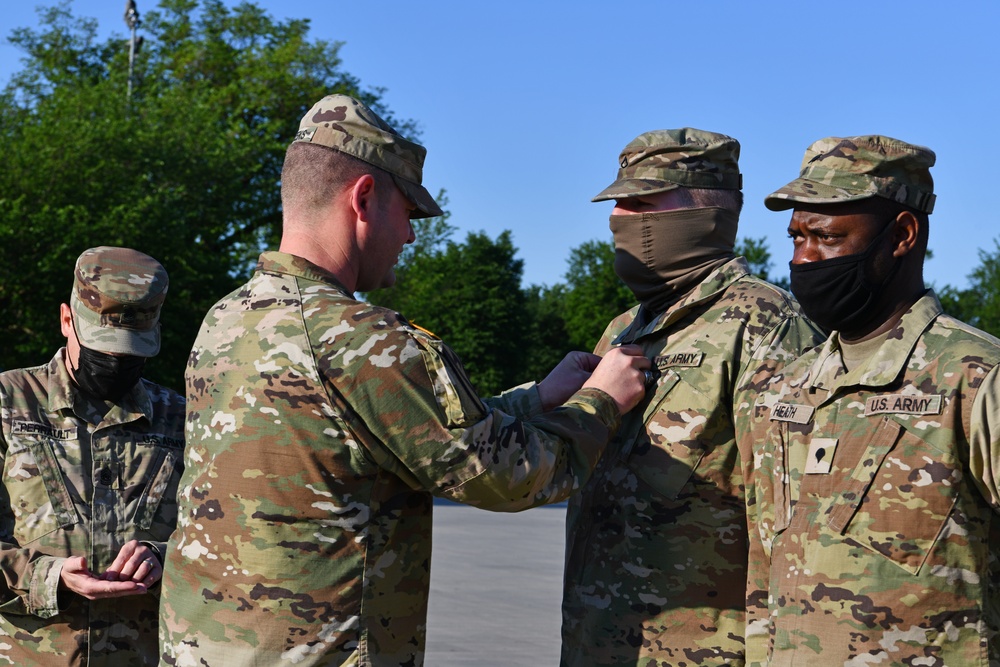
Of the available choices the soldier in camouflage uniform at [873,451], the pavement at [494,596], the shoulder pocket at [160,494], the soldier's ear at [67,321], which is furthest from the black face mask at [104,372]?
the pavement at [494,596]

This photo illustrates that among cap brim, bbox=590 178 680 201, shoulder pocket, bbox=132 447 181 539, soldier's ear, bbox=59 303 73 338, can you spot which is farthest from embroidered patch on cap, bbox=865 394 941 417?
soldier's ear, bbox=59 303 73 338

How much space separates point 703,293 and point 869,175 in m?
0.78

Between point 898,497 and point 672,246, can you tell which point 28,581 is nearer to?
point 672,246

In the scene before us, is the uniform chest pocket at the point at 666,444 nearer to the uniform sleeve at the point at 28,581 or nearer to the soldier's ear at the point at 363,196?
the soldier's ear at the point at 363,196

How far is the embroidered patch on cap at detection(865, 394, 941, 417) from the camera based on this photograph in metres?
3.11

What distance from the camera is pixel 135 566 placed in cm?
412

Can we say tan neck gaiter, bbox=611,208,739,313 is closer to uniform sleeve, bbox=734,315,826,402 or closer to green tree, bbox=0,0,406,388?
uniform sleeve, bbox=734,315,826,402

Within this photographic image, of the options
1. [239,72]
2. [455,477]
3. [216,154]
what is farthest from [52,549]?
[239,72]

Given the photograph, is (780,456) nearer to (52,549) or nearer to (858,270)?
(858,270)

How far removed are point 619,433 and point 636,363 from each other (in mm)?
360

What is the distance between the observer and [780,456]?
3.49 meters

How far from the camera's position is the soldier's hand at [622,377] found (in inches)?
143

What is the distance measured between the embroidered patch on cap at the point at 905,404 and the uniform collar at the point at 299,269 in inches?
58.0

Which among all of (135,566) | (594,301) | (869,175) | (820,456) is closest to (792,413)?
(820,456)
